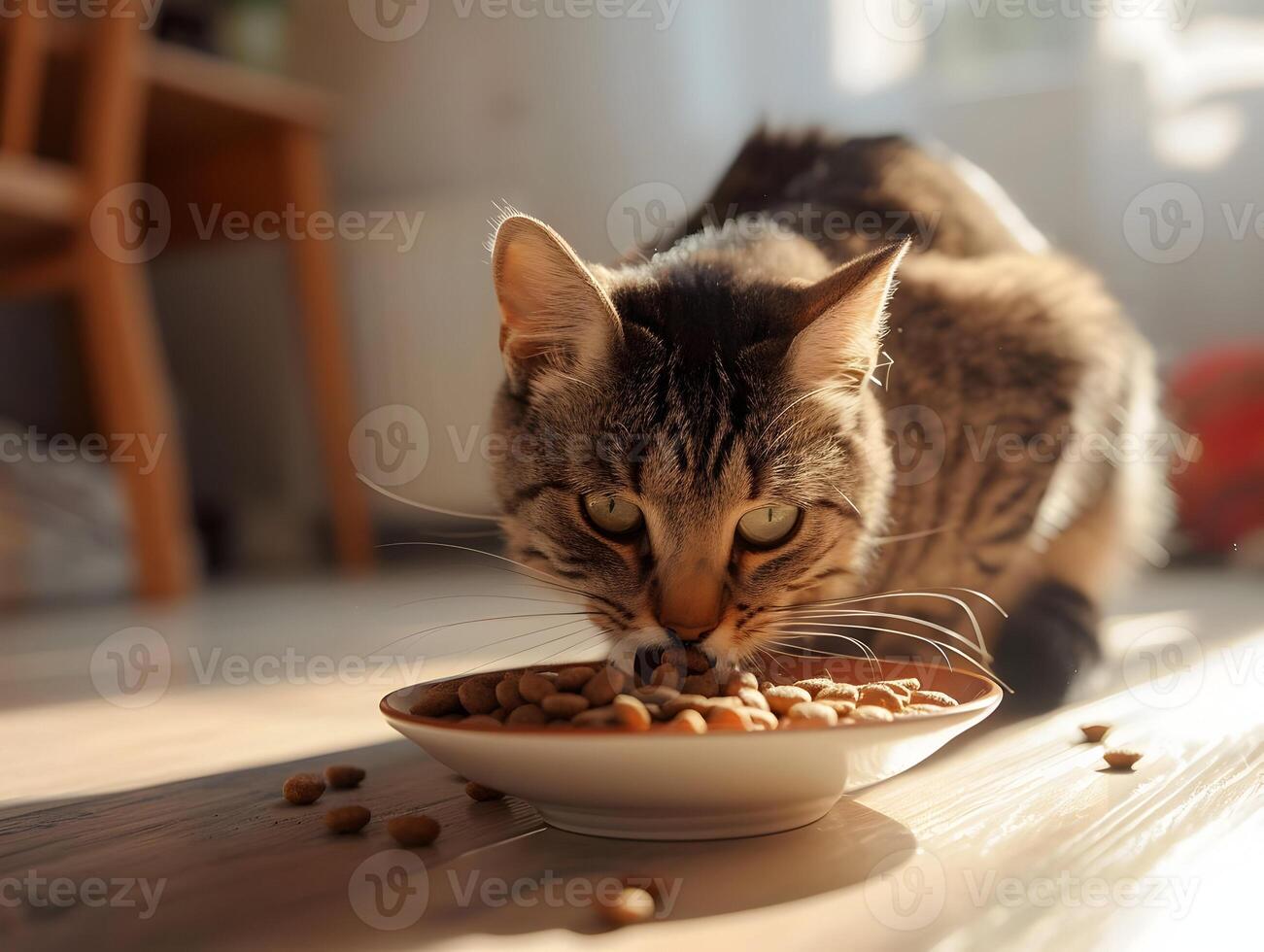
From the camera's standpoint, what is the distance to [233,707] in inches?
49.2

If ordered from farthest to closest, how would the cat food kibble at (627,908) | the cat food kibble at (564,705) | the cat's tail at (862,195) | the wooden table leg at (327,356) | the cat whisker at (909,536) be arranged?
the wooden table leg at (327,356) < the cat's tail at (862,195) < the cat whisker at (909,536) < the cat food kibble at (564,705) < the cat food kibble at (627,908)

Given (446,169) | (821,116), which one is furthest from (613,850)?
(446,169)

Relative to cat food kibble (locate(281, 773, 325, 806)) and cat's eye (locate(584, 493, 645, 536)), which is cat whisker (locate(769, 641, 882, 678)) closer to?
cat's eye (locate(584, 493, 645, 536))

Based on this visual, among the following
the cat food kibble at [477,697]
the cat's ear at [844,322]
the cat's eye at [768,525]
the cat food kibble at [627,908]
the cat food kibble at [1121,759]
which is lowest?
the cat food kibble at [1121,759]

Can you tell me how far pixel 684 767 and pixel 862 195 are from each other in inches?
34.2

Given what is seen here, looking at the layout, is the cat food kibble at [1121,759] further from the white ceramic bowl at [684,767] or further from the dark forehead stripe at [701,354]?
the dark forehead stripe at [701,354]

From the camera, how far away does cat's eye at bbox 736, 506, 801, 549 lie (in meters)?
0.84

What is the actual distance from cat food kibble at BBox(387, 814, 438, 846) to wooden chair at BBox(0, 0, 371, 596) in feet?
6.02

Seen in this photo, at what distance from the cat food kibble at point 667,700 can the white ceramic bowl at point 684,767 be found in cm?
1

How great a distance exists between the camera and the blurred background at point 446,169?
2389 millimetres

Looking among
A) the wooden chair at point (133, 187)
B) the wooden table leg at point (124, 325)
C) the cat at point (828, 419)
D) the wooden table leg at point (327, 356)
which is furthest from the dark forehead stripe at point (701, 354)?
the wooden table leg at point (327, 356)

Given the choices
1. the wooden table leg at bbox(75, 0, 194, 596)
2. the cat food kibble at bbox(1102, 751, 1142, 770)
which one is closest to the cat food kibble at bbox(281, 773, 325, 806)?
the cat food kibble at bbox(1102, 751, 1142, 770)

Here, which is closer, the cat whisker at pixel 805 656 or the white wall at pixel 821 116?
the cat whisker at pixel 805 656

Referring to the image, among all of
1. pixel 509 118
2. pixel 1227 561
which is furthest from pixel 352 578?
pixel 1227 561
